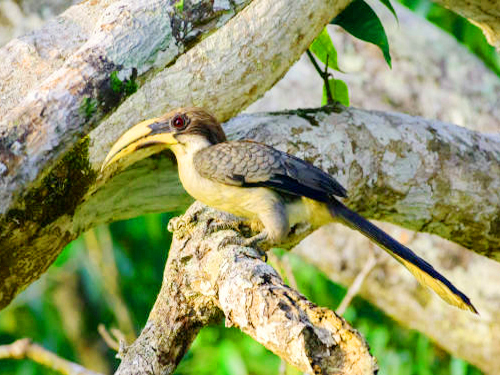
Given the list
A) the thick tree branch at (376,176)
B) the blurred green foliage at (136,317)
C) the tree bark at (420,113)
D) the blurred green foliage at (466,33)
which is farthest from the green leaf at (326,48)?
the blurred green foliage at (136,317)

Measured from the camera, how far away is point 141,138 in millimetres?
2367

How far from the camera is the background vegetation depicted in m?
5.97

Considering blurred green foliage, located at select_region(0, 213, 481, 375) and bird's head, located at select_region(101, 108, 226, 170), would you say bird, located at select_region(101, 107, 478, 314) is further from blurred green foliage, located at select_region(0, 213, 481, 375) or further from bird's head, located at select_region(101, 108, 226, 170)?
blurred green foliage, located at select_region(0, 213, 481, 375)

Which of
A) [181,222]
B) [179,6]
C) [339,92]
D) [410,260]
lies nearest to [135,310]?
[339,92]

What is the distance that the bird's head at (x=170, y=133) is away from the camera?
7.75 feet

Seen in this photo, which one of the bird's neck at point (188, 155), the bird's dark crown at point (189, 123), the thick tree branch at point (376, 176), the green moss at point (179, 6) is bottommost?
the thick tree branch at point (376, 176)

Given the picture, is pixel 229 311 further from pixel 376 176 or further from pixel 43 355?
pixel 376 176

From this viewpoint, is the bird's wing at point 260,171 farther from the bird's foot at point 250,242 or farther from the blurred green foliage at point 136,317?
the blurred green foliage at point 136,317

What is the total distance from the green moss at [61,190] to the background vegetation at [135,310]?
328cm

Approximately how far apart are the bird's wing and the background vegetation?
3522 mm

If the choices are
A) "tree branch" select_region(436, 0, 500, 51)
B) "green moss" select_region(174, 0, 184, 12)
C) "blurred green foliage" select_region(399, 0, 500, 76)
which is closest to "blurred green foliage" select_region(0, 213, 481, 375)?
"blurred green foliage" select_region(399, 0, 500, 76)

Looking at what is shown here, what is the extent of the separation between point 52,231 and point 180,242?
532 millimetres

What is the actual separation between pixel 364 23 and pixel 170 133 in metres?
1.15

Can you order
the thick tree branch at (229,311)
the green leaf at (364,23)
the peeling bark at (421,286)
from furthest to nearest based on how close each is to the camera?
the peeling bark at (421,286) < the green leaf at (364,23) < the thick tree branch at (229,311)
